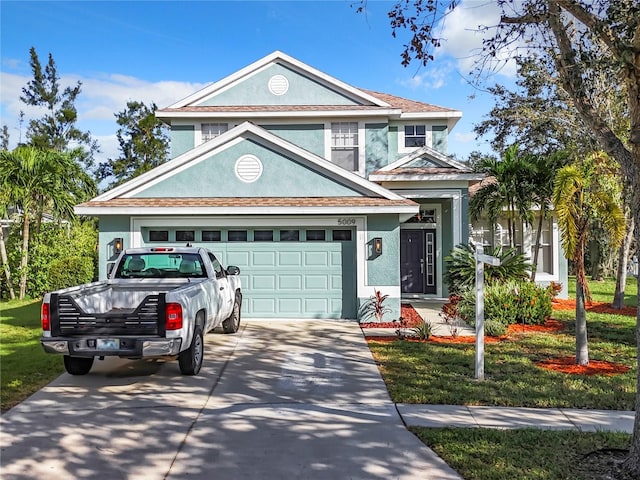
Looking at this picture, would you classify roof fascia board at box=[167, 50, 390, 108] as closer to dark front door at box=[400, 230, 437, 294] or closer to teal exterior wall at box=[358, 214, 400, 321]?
dark front door at box=[400, 230, 437, 294]

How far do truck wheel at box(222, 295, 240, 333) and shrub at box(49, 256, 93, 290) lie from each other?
9.05 metres

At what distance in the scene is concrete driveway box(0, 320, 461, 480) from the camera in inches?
183

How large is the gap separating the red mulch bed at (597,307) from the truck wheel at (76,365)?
12.2 metres

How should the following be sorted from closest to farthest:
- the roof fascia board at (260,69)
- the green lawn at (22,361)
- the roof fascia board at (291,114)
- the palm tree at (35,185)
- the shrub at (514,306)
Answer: the green lawn at (22,361) → the shrub at (514,306) → the palm tree at (35,185) → the roof fascia board at (291,114) → the roof fascia board at (260,69)

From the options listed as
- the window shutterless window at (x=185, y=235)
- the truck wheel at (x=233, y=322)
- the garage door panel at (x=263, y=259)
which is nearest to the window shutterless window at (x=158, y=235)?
the window shutterless window at (x=185, y=235)

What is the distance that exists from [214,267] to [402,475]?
6.15 metres

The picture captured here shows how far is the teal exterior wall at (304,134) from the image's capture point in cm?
1705

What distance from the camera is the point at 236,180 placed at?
12.8 meters

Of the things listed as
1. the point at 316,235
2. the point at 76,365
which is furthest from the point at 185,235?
the point at 76,365

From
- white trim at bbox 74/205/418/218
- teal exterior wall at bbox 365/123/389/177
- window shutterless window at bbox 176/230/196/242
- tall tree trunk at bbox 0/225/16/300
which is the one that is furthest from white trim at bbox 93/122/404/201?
tall tree trunk at bbox 0/225/16/300

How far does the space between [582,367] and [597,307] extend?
822 cm

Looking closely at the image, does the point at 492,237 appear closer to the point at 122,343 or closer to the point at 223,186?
the point at 223,186

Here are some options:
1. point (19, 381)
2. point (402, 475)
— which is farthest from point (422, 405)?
point (19, 381)

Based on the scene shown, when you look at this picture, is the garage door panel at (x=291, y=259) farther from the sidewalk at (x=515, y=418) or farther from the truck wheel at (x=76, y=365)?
the sidewalk at (x=515, y=418)
